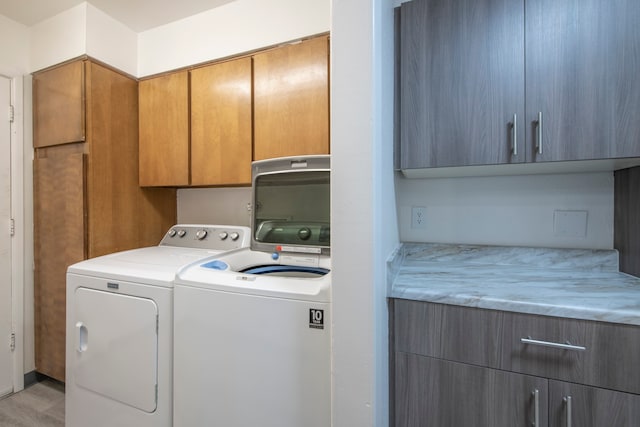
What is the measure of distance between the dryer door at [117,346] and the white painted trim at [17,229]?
946 mm

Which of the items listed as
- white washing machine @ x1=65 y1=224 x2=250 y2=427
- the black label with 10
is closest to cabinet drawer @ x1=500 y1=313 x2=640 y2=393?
the black label with 10

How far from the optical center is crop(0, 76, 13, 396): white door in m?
1.92

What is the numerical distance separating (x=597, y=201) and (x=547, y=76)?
25.2 inches

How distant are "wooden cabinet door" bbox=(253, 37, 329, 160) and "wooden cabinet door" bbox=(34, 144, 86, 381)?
3.82 ft

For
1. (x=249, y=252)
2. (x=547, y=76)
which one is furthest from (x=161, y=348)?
(x=547, y=76)

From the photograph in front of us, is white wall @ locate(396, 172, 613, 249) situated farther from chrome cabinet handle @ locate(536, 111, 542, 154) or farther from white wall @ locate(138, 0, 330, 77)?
white wall @ locate(138, 0, 330, 77)

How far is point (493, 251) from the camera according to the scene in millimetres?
1425

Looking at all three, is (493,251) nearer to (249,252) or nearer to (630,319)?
(630,319)

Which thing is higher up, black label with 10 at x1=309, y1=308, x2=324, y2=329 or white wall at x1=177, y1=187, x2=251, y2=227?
white wall at x1=177, y1=187, x2=251, y2=227

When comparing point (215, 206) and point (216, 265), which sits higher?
point (215, 206)

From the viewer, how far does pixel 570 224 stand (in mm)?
1326

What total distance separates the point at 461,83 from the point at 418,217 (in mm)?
690

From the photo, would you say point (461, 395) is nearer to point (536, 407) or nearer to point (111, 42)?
point (536, 407)

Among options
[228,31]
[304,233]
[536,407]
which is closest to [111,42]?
[228,31]
